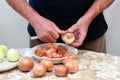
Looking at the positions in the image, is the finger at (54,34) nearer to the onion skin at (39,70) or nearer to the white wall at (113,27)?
the onion skin at (39,70)

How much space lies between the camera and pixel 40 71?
0.92 meters

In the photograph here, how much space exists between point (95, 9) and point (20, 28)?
923 millimetres

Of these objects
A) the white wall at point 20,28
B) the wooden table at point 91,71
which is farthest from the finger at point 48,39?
the white wall at point 20,28

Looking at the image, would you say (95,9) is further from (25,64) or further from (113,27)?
(113,27)

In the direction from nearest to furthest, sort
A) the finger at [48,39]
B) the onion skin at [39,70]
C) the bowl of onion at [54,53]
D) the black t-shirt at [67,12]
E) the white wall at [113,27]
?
the onion skin at [39,70] < the bowl of onion at [54,53] < the finger at [48,39] < the black t-shirt at [67,12] < the white wall at [113,27]

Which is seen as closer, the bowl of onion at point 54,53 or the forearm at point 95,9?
the bowl of onion at point 54,53

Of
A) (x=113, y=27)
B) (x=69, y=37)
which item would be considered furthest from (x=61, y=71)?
(x=113, y=27)

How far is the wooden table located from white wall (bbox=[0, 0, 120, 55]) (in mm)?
769

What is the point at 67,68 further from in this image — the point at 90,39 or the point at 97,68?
the point at 90,39

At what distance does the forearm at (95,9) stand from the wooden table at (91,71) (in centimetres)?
21

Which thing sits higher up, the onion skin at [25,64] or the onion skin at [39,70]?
the onion skin at [25,64]

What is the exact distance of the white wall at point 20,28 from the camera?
1819mm

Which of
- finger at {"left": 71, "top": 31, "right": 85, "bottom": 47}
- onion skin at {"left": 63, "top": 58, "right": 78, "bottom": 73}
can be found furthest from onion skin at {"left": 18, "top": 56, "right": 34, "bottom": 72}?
finger at {"left": 71, "top": 31, "right": 85, "bottom": 47}

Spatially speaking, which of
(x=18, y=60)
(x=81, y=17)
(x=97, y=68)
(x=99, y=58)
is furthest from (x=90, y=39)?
(x=18, y=60)
